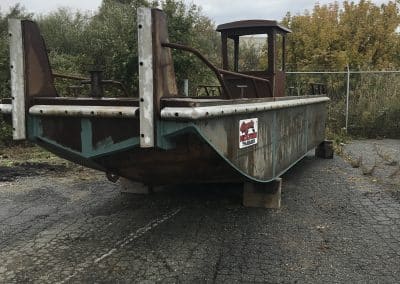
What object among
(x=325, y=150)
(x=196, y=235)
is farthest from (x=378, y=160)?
(x=196, y=235)

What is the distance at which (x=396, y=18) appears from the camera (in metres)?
22.0

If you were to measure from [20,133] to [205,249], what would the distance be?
1.90 m

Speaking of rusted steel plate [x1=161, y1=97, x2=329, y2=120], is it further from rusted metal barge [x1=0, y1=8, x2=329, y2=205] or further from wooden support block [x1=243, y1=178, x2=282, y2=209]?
wooden support block [x1=243, y1=178, x2=282, y2=209]

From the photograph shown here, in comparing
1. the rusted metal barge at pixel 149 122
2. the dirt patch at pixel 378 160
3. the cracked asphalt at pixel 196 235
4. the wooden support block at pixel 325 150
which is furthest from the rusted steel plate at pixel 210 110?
the wooden support block at pixel 325 150

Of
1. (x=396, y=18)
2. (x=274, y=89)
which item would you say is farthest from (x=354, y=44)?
(x=274, y=89)

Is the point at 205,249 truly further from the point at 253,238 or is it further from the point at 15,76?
the point at 15,76

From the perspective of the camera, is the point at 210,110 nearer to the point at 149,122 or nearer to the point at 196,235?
the point at 149,122

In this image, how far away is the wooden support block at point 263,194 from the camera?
5527 millimetres

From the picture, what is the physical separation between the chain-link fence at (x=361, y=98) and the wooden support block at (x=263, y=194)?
826cm

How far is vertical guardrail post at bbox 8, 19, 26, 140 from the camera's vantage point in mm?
4152

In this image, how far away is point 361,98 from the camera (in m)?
14.4

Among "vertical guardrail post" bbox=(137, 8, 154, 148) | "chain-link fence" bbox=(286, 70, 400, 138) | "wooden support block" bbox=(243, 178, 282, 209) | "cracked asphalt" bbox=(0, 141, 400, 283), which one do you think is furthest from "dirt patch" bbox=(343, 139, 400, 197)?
"vertical guardrail post" bbox=(137, 8, 154, 148)

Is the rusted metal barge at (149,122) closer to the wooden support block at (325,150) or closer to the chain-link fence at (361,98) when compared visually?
the wooden support block at (325,150)

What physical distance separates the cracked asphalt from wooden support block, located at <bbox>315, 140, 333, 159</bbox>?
2.69 meters
